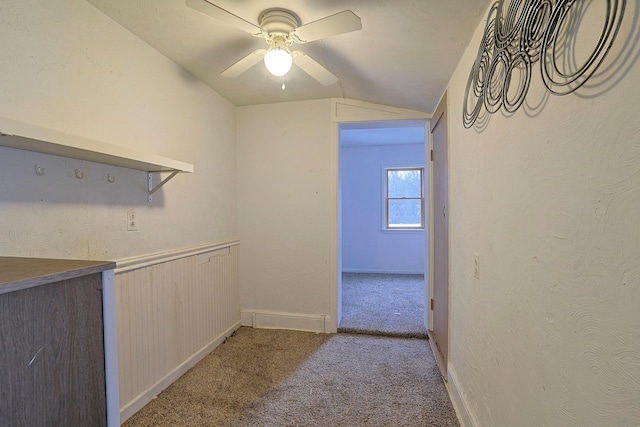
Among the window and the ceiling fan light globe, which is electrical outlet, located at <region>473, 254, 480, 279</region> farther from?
the window

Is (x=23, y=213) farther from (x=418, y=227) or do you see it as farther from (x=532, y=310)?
(x=418, y=227)

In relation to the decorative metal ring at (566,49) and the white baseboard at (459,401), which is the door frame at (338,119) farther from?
the decorative metal ring at (566,49)

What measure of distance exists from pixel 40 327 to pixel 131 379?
127 cm

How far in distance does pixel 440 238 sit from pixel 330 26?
172cm

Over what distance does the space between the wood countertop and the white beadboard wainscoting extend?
76 cm

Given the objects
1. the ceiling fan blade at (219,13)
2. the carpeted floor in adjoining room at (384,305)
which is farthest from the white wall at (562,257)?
the carpeted floor in adjoining room at (384,305)

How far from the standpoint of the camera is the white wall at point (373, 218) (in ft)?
17.8

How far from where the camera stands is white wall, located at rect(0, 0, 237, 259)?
1.20 meters

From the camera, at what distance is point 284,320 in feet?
9.52

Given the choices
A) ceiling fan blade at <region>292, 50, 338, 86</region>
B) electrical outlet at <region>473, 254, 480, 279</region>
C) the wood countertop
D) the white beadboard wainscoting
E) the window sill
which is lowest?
the white beadboard wainscoting

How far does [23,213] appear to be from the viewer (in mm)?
1220

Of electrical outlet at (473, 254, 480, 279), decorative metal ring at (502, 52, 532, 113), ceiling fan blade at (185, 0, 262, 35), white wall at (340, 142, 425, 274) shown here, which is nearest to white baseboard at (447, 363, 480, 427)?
electrical outlet at (473, 254, 480, 279)

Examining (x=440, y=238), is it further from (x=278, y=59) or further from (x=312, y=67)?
(x=278, y=59)

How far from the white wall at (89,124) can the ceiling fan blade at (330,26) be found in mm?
1045
